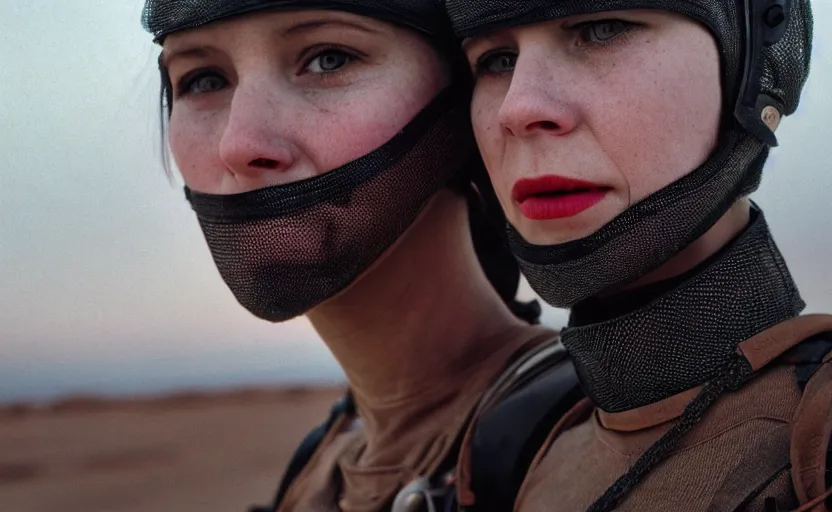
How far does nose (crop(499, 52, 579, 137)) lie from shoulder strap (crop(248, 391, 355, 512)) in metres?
Answer: 1.58

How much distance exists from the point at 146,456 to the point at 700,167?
17522 mm

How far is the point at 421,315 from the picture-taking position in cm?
288

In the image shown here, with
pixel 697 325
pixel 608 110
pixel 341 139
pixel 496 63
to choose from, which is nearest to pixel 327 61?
pixel 341 139

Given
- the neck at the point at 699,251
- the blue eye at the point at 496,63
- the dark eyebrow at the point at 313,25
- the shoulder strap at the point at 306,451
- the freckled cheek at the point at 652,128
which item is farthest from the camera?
the shoulder strap at the point at 306,451

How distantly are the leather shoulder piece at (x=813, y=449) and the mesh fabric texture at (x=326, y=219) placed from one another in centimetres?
111

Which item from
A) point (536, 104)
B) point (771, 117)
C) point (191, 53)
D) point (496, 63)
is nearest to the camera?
point (536, 104)

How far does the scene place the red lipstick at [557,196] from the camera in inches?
81.7

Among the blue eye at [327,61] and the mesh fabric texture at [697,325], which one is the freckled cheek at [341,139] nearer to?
the blue eye at [327,61]

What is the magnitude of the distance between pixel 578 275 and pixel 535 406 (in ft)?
1.73

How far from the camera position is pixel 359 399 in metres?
3.11

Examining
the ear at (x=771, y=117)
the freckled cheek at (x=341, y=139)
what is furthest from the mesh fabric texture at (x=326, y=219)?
the ear at (x=771, y=117)

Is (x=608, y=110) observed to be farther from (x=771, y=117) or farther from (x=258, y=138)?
(x=258, y=138)

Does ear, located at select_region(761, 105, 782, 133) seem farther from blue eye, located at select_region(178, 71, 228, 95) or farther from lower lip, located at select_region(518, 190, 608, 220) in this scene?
blue eye, located at select_region(178, 71, 228, 95)

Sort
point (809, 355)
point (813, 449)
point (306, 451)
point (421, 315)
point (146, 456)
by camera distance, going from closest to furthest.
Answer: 1. point (813, 449)
2. point (809, 355)
3. point (421, 315)
4. point (306, 451)
5. point (146, 456)
